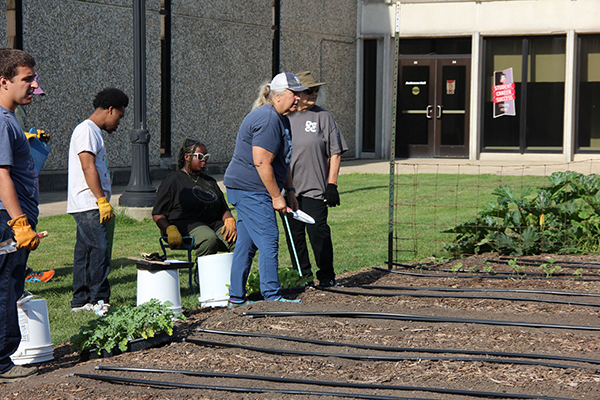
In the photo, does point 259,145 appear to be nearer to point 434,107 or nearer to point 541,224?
point 541,224

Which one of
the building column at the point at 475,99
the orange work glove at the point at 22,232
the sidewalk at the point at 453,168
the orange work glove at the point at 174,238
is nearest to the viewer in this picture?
the orange work glove at the point at 22,232

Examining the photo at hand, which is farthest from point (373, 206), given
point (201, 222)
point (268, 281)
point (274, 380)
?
point (274, 380)

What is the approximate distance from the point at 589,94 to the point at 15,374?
18.3 m

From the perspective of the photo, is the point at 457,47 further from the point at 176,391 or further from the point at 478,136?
the point at 176,391

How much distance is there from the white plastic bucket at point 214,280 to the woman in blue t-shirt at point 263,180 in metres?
0.17

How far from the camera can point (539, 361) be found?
13.9 feet

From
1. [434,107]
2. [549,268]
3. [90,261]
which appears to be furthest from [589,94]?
[90,261]

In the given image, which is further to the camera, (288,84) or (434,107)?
(434,107)

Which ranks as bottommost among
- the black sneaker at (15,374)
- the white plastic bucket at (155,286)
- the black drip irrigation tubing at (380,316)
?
the black sneaker at (15,374)

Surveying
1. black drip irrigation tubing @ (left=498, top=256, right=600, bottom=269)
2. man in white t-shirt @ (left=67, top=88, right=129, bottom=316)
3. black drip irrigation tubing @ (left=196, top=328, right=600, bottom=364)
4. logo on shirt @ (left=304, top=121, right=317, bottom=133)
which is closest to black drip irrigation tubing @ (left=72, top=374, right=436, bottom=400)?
black drip irrigation tubing @ (left=196, top=328, right=600, bottom=364)

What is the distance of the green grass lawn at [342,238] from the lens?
6.33 metres

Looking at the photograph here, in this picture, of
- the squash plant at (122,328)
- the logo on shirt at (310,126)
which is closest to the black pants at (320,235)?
the logo on shirt at (310,126)

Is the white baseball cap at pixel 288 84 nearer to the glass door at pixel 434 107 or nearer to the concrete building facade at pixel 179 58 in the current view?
the concrete building facade at pixel 179 58

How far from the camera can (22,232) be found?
3908mm
